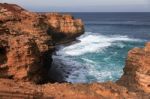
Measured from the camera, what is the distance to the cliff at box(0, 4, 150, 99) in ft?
40.4

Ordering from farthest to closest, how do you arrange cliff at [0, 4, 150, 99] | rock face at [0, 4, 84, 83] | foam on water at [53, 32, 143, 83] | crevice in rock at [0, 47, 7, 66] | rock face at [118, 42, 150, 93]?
foam on water at [53, 32, 143, 83]
rock face at [0, 4, 84, 83]
crevice in rock at [0, 47, 7, 66]
rock face at [118, 42, 150, 93]
cliff at [0, 4, 150, 99]

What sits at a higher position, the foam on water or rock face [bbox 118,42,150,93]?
rock face [bbox 118,42,150,93]

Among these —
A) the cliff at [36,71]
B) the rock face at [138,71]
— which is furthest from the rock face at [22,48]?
the rock face at [138,71]

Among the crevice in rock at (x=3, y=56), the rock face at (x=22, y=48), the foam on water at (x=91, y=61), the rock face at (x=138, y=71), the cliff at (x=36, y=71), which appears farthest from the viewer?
the foam on water at (x=91, y=61)

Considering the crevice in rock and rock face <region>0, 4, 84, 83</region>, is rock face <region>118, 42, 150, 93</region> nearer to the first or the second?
rock face <region>0, 4, 84, 83</region>

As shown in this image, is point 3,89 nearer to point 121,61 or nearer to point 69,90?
point 69,90

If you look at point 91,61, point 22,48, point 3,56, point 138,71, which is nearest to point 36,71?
Answer: point 22,48

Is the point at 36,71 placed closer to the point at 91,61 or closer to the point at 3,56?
the point at 3,56

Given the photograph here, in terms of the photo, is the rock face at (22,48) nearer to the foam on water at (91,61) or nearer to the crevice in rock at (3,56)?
the crevice in rock at (3,56)

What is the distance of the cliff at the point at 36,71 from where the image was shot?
12305mm

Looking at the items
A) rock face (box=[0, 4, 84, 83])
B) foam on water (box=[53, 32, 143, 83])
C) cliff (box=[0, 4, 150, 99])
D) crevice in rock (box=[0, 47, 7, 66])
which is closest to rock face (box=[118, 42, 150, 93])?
cliff (box=[0, 4, 150, 99])

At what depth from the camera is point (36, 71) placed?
73.0 feet

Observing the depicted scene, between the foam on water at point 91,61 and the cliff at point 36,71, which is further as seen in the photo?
the foam on water at point 91,61

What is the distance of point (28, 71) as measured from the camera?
2055cm
